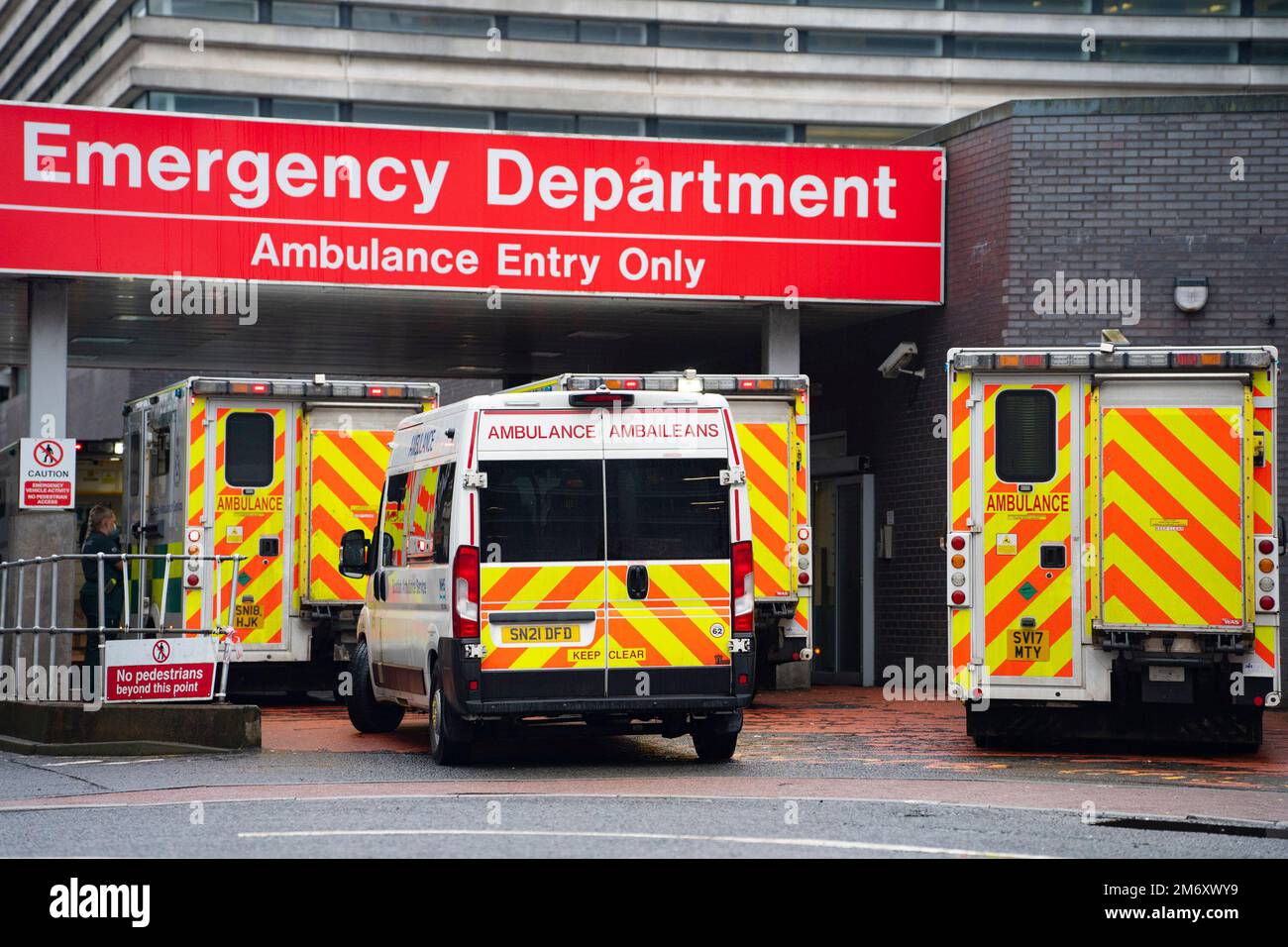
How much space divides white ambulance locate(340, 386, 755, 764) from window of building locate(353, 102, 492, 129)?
117ft

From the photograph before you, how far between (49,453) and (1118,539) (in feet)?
33.6

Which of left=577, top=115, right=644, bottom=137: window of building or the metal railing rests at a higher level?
left=577, top=115, right=644, bottom=137: window of building

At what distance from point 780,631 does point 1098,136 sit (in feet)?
20.8

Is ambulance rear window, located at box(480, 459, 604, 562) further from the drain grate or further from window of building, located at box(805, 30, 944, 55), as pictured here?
window of building, located at box(805, 30, 944, 55)

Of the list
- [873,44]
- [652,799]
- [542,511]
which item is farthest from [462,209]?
[873,44]

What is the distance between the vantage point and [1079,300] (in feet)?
67.2

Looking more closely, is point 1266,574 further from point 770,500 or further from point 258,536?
point 258,536

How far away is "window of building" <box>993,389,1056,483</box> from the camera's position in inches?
578

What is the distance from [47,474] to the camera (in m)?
19.2

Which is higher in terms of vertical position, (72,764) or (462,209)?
(462,209)

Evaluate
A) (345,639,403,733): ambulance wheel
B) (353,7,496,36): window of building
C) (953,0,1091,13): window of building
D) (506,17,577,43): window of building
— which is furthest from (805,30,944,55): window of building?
(345,639,403,733): ambulance wheel
